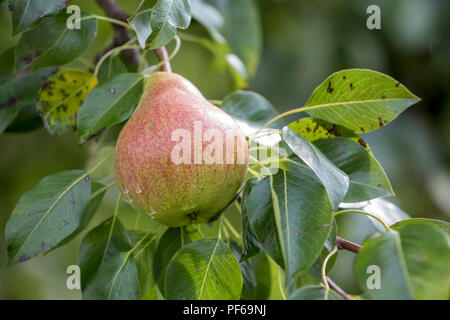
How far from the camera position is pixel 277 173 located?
0.63 meters

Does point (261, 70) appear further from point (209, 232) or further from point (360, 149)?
point (360, 149)

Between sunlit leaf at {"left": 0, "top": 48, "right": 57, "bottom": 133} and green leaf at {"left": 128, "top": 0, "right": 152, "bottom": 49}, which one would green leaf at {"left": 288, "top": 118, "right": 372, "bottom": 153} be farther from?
sunlit leaf at {"left": 0, "top": 48, "right": 57, "bottom": 133}

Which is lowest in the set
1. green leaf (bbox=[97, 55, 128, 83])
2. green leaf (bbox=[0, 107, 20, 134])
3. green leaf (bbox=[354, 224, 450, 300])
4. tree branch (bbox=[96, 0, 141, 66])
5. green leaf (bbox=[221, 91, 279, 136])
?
green leaf (bbox=[354, 224, 450, 300])

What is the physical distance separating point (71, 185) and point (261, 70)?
1692 millimetres

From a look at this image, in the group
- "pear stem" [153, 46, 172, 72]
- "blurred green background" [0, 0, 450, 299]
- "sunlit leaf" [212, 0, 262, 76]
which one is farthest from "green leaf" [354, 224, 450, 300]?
"blurred green background" [0, 0, 450, 299]

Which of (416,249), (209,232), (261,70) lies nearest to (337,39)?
(261,70)

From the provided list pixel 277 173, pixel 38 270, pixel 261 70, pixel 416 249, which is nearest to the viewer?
pixel 416 249

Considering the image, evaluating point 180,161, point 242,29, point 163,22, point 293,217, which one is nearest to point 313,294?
point 293,217

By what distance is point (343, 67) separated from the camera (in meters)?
2.27

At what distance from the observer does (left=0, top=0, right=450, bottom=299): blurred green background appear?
199 cm

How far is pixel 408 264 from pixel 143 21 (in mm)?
411

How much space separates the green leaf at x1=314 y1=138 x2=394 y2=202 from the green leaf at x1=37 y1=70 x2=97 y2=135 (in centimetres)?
40

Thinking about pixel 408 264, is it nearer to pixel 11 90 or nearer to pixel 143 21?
pixel 143 21

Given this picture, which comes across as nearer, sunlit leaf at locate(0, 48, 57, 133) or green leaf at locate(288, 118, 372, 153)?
green leaf at locate(288, 118, 372, 153)
